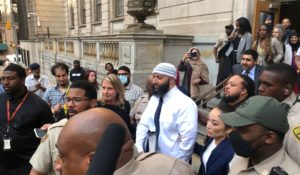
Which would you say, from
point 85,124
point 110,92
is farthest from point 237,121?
point 110,92

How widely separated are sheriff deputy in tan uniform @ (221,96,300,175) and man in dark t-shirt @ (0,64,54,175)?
93.9 inches

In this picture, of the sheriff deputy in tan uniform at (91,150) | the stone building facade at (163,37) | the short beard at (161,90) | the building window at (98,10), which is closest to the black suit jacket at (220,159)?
the short beard at (161,90)

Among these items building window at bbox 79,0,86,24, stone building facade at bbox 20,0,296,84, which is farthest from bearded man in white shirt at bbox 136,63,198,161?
building window at bbox 79,0,86,24

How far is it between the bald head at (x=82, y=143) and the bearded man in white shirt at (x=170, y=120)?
74.2 inches

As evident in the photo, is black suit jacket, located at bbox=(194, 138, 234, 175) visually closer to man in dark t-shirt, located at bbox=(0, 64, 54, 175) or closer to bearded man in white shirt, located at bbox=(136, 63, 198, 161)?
bearded man in white shirt, located at bbox=(136, 63, 198, 161)

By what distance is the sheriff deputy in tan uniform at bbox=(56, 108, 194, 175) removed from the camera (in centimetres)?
114

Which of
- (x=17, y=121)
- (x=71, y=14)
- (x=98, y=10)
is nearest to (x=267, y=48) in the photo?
(x=17, y=121)

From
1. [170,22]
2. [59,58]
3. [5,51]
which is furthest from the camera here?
[5,51]

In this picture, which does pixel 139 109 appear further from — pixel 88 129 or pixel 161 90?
pixel 88 129

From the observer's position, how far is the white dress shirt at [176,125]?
3.10 meters

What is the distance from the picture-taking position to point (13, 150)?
330 centimetres

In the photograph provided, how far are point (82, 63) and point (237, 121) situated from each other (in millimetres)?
13365

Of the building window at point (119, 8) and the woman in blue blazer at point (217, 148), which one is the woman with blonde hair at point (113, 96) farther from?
the building window at point (119, 8)

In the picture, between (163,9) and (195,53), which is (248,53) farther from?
(163,9)
